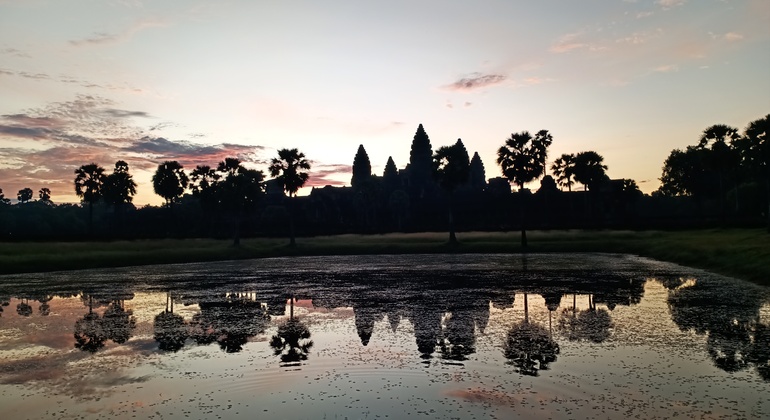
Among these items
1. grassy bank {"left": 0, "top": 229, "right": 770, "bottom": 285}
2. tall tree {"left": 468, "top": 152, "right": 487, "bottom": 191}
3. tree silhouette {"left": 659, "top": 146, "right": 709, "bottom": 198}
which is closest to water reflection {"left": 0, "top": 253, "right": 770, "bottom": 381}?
grassy bank {"left": 0, "top": 229, "right": 770, "bottom": 285}

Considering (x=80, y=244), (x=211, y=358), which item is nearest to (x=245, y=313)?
(x=211, y=358)

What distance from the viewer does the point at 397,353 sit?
12.8 m

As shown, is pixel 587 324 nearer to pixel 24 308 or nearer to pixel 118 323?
pixel 118 323

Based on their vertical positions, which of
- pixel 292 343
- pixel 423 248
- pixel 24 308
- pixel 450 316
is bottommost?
pixel 24 308

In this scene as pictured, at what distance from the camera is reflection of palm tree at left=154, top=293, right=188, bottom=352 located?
564 inches

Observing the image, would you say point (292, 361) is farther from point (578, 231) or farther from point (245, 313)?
point (578, 231)

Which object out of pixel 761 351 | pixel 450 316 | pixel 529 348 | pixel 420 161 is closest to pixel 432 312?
pixel 450 316

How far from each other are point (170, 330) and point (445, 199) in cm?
7999

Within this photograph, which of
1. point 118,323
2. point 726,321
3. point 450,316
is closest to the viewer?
point 726,321

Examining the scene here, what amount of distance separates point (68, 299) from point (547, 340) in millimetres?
21807

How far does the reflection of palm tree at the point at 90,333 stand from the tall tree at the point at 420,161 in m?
94.7

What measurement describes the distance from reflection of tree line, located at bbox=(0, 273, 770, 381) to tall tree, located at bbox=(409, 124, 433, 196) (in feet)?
286

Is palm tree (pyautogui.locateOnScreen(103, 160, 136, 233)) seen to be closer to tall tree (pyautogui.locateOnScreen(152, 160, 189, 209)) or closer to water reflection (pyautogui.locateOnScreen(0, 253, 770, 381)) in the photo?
tall tree (pyautogui.locateOnScreen(152, 160, 189, 209))

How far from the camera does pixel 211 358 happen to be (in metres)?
12.7
